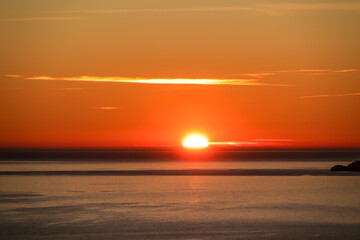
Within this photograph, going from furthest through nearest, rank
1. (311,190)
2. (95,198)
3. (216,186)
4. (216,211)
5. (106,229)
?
1. (216,186)
2. (311,190)
3. (95,198)
4. (216,211)
5. (106,229)

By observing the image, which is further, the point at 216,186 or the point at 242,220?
the point at 216,186

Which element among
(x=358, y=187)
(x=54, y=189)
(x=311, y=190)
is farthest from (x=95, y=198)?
(x=358, y=187)

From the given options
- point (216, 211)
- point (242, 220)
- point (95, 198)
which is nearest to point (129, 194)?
point (95, 198)

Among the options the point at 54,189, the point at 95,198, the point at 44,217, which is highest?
the point at 54,189

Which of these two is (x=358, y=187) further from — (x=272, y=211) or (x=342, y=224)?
(x=342, y=224)

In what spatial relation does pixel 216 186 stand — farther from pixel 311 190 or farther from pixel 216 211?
pixel 216 211

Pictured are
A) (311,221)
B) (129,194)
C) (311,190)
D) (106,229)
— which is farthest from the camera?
(311,190)

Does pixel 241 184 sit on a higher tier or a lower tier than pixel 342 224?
higher
